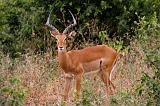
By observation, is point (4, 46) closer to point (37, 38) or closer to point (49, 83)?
point (37, 38)

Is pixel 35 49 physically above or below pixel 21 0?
below

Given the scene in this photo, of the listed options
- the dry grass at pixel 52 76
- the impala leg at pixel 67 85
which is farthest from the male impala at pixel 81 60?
the dry grass at pixel 52 76

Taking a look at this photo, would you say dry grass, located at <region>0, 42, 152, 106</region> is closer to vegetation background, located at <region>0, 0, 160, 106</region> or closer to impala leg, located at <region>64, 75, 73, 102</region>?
vegetation background, located at <region>0, 0, 160, 106</region>

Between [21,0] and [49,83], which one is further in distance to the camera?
[21,0]

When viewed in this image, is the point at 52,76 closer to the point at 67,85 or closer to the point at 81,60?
the point at 81,60

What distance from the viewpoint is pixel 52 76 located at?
33.6ft

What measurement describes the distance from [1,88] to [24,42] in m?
5.89

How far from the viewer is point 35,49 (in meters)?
13.0

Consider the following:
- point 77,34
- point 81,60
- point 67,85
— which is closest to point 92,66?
point 81,60

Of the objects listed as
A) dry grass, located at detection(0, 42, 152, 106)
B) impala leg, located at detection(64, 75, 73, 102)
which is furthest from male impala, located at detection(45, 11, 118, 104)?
dry grass, located at detection(0, 42, 152, 106)

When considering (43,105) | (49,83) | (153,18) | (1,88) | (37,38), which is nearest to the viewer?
(1,88)

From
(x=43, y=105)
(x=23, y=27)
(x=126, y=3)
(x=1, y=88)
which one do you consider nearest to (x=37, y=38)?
(x=23, y=27)

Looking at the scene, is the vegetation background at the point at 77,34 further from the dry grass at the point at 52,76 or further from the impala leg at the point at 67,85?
the impala leg at the point at 67,85

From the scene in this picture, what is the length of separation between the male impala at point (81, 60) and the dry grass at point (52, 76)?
172 mm
